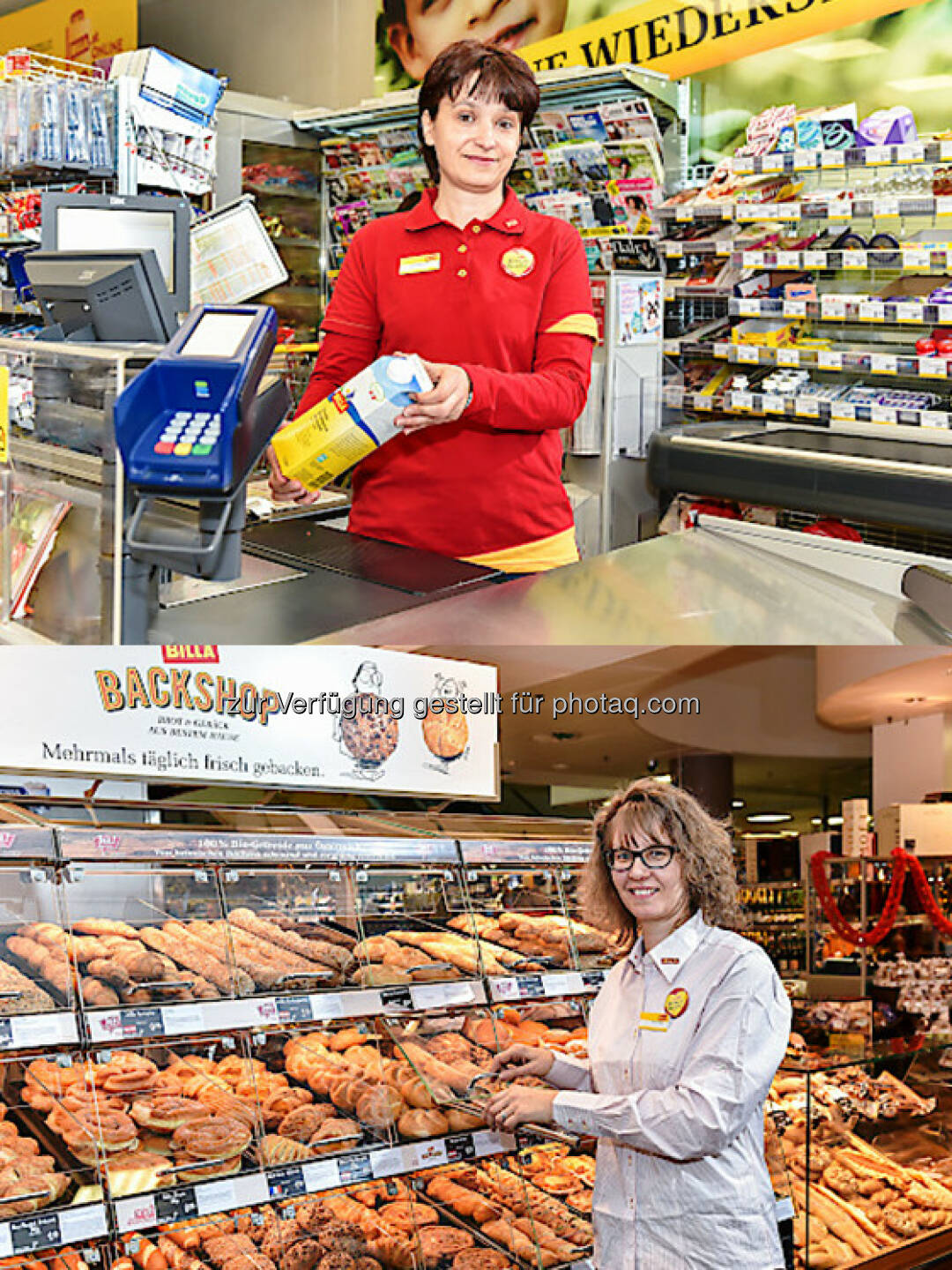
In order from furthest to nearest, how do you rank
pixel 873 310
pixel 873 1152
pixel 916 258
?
pixel 873 310
pixel 916 258
pixel 873 1152

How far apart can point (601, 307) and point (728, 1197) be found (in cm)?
443

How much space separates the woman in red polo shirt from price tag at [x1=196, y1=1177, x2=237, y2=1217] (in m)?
1.28

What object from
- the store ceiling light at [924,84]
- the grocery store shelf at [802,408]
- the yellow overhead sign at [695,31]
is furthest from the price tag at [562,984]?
the yellow overhead sign at [695,31]

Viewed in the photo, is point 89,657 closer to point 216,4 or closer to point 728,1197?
point 728,1197

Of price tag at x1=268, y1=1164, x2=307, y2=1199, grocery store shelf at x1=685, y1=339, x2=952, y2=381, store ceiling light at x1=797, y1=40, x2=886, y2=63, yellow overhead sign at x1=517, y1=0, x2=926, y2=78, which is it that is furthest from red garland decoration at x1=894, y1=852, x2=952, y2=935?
price tag at x1=268, y1=1164, x2=307, y2=1199

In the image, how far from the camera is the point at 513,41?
24.2 ft

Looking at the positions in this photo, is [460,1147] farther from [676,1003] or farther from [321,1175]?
[676,1003]

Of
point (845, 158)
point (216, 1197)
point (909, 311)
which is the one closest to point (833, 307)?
point (909, 311)

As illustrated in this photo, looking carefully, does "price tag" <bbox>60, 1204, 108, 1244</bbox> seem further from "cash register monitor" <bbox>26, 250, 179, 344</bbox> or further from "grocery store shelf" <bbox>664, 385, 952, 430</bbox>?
"grocery store shelf" <bbox>664, 385, 952, 430</bbox>

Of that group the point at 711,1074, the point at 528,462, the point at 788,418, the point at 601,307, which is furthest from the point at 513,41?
the point at 711,1074

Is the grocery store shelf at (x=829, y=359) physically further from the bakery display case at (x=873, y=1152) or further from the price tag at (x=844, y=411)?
the bakery display case at (x=873, y=1152)

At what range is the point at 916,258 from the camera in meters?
5.01

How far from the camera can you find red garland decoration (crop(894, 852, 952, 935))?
625 cm

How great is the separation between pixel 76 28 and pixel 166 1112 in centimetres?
1065
